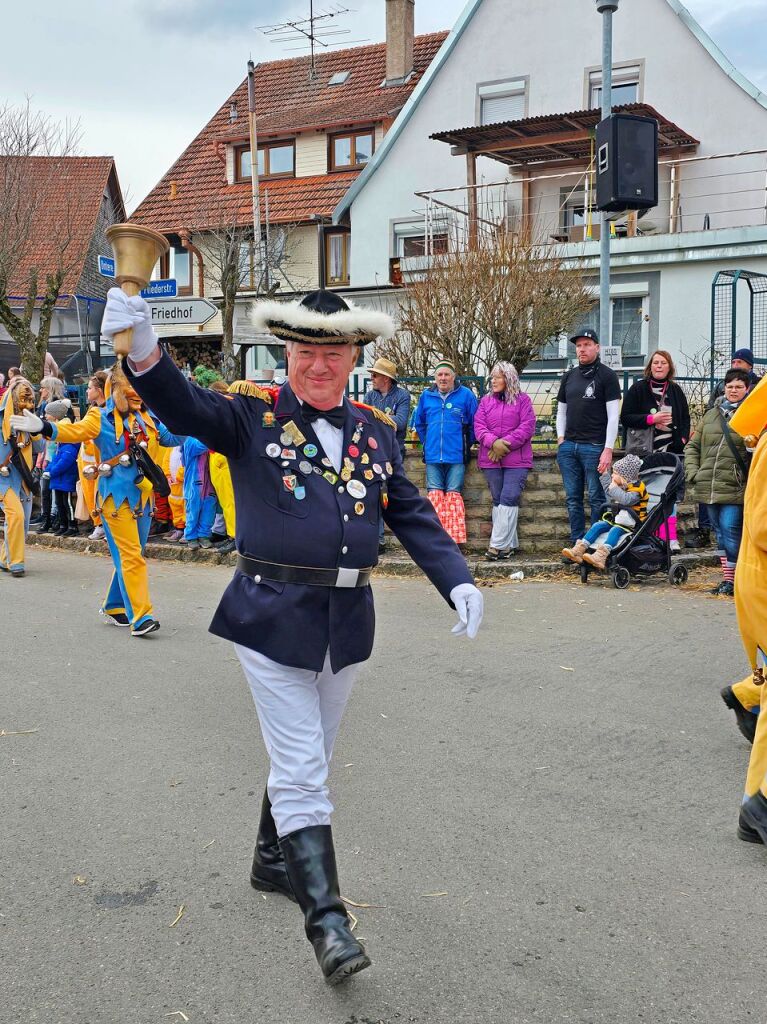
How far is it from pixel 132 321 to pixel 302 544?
90 centimetres

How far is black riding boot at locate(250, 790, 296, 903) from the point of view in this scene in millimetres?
3840

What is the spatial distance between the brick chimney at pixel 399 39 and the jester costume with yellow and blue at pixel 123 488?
2456 cm

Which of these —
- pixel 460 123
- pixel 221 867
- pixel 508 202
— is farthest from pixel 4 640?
pixel 460 123

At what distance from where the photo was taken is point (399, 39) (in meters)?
29.9

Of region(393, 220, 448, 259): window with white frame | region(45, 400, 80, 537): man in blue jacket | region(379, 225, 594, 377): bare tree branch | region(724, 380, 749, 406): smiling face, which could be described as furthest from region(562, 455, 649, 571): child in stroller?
region(393, 220, 448, 259): window with white frame

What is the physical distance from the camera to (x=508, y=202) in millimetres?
23750

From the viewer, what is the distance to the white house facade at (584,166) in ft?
66.1

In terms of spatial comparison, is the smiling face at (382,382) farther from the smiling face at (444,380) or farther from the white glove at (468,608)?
the white glove at (468,608)

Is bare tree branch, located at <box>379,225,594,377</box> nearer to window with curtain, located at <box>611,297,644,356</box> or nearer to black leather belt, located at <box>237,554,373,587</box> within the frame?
window with curtain, located at <box>611,297,644,356</box>

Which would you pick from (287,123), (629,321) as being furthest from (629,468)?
(287,123)

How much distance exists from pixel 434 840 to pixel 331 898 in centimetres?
110

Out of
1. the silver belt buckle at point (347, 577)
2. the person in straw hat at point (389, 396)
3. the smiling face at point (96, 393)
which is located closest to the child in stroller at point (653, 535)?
the person in straw hat at point (389, 396)

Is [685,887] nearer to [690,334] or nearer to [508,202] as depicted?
[690,334]

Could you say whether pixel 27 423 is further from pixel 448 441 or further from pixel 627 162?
pixel 627 162
